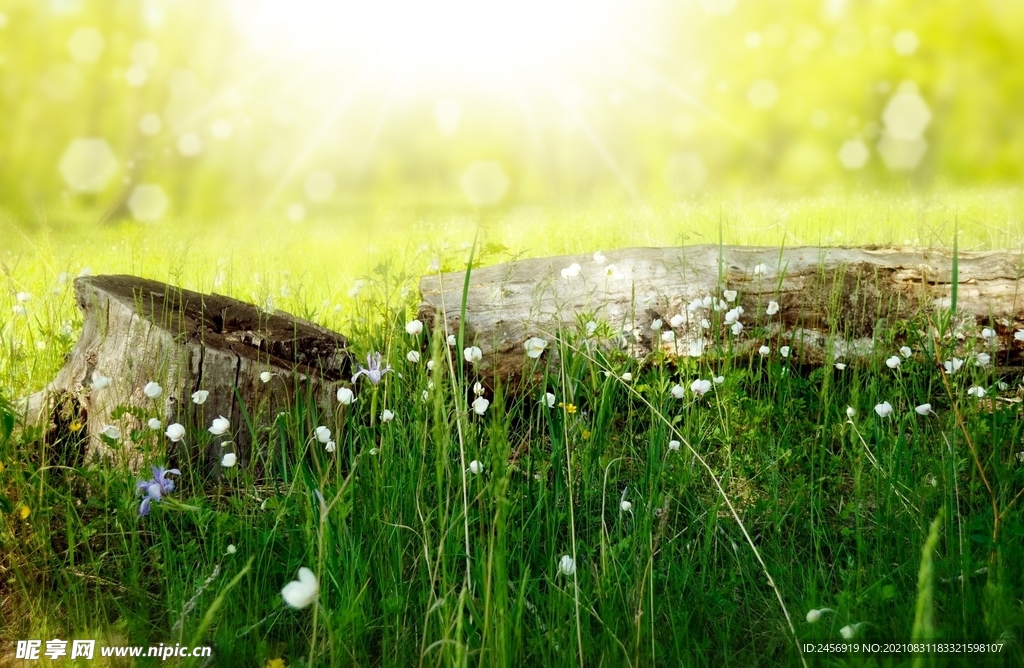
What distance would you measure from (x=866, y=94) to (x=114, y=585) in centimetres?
724

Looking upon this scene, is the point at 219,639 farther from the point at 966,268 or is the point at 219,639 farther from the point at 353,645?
the point at 966,268

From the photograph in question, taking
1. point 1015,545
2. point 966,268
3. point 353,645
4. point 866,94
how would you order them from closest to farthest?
1. point 353,645
2. point 1015,545
3. point 966,268
4. point 866,94

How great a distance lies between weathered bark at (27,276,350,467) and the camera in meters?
2.18

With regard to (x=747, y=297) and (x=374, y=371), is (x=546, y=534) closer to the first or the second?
(x=374, y=371)

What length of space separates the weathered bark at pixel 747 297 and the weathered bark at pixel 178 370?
21.1 inches

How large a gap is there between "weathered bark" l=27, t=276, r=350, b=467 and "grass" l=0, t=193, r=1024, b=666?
0.26ft

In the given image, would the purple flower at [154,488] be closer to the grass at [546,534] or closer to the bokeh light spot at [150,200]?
the grass at [546,534]

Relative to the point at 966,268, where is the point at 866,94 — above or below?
above

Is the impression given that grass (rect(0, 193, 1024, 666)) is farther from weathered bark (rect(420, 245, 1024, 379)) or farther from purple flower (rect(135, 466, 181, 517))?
weathered bark (rect(420, 245, 1024, 379))

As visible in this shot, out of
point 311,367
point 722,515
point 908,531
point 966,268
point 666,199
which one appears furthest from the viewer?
point 666,199

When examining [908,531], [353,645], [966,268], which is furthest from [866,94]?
[353,645]

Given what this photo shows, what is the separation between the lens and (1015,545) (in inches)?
67.6

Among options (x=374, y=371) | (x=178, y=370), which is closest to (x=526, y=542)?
(x=374, y=371)

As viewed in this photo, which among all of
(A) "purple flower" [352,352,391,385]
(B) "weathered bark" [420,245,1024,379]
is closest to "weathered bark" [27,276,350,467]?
(A) "purple flower" [352,352,391,385]
